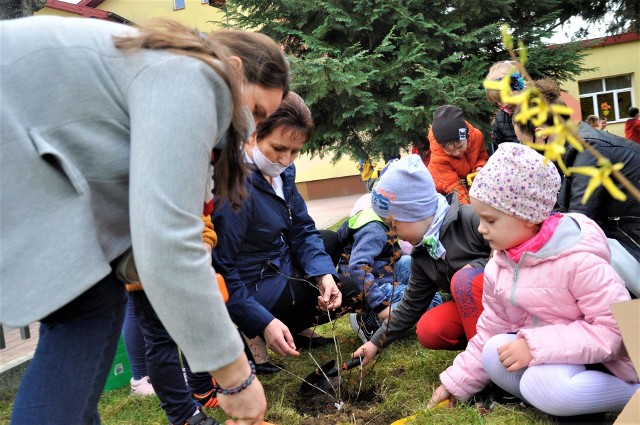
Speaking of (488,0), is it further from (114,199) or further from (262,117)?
Result: (114,199)

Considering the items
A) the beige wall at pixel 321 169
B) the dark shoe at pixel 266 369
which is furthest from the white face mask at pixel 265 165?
the beige wall at pixel 321 169

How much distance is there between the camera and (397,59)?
7.92 meters

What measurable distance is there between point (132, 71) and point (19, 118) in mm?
226

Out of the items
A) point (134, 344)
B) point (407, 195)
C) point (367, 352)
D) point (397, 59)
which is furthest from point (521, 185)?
point (397, 59)

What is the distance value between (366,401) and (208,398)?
0.73 meters

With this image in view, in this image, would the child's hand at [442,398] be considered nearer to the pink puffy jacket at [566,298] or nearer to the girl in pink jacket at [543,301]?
the girl in pink jacket at [543,301]

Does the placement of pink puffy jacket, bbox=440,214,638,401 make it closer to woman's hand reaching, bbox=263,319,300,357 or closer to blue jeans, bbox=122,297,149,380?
woman's hand reaching, bbox=263,319,300,357

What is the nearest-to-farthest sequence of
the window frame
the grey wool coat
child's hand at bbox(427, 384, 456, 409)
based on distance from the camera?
1. the grey wool coat
2. child's hand at bbox(427, 384, 456, 409)
3. the window frame

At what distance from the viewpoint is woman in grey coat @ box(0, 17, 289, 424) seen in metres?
1.11

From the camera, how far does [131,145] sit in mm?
1136

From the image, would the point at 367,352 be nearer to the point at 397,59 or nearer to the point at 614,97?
the point at 397,59

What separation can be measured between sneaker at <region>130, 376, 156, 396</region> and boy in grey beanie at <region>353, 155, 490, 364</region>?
113 cm

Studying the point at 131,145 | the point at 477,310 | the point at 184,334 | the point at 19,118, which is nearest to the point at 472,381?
the point at 477,310

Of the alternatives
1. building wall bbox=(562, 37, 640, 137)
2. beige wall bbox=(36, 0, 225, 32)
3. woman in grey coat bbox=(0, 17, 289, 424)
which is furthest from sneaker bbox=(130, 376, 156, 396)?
beige wall bbox=(36, 0, 225, 32)
